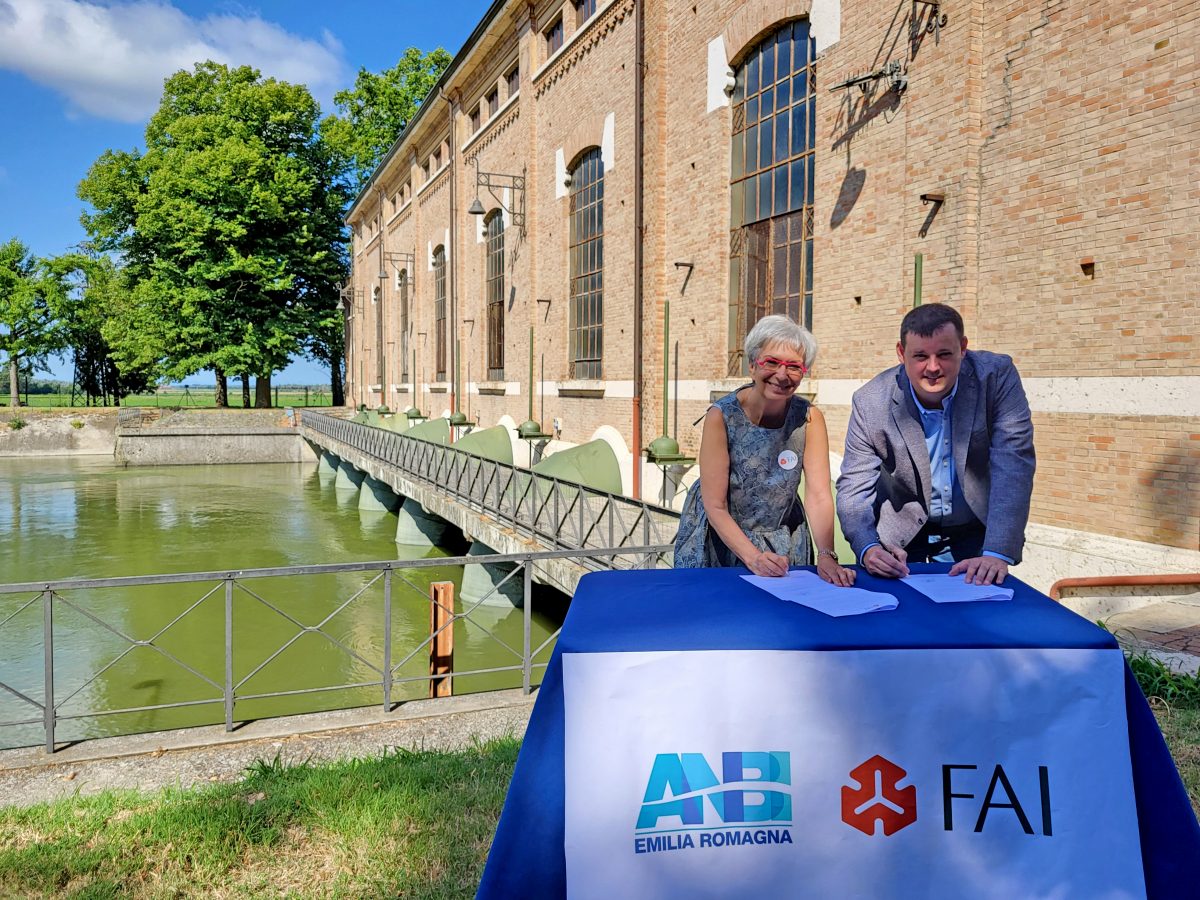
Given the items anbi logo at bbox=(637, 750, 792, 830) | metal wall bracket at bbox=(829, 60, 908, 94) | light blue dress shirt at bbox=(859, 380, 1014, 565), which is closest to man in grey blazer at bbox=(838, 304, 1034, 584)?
light blue dress shirt at bbox=(859, 380, 1014, 565)

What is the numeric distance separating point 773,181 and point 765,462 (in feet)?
29.4

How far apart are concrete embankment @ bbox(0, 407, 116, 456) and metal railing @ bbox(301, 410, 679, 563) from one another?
23005mm

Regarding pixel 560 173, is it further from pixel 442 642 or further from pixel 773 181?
pixel 442 642

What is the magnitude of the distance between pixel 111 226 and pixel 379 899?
45.1m

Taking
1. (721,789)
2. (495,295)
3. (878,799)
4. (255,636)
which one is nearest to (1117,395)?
(878,799)

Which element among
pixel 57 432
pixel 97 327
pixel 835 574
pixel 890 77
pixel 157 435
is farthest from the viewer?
pixel 97 327

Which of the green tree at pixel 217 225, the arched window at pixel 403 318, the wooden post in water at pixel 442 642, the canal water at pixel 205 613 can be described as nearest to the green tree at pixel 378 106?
the green tree at pixel 217 225

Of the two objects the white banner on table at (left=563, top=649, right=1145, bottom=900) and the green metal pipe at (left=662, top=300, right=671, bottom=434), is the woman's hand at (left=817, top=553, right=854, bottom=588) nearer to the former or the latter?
the white banner on table at (left=563, top=649, right=1145, bottom=900)

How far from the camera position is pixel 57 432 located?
116ft

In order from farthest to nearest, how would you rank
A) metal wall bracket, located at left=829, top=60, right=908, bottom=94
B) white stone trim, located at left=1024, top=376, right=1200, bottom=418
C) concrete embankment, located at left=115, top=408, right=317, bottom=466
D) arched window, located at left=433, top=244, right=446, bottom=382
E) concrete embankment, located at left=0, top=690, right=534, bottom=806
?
concrete embankment, located at left=115, top=408, right=317, bottom=466 → arched window, located at left=433, top=244, right=446, bottom=382 → metal wall bracket, located at left=829, top=60, right=908, bottom=94 → white stone trim, located at left=1024, top=376, right=1200, bottom=418 → concrete embankment, located at left=0, top=690, right=534, bottom=806

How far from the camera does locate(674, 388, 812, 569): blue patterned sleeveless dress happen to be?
2939 mm

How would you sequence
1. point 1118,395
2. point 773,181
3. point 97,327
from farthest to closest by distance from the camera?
point 97,327 < point 773,181 < point 1118,395

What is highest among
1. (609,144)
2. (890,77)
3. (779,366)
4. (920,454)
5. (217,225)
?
(217,225)

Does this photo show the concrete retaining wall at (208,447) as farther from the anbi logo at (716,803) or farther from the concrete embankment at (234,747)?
the anbi logo at (716,803)
